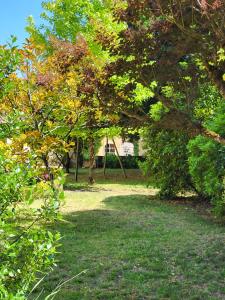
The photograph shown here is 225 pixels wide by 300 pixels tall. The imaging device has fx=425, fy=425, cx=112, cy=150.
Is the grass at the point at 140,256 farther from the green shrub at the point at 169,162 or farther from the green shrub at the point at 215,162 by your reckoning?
the green shrub at the point at 169,162

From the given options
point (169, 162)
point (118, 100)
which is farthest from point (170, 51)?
point (169, 162)

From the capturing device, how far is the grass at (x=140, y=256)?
18.0ft

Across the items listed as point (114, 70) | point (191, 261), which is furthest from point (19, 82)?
point (191, 261)

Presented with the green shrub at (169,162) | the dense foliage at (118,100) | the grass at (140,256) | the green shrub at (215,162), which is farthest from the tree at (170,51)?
the green shrub at (169,162)

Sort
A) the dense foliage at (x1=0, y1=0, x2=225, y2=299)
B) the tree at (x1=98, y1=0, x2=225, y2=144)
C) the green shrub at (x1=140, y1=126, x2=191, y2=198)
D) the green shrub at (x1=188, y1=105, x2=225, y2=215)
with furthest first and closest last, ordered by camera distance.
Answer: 1. the green shrub at (x1=140, y1=126, x2=191, y2=198)
2. the green shrub at (x1=188, y1=105, x2=225, y2=215)
3. the tree at (x1=98, y1=0, x2=225, y2=144)
4. the dense foliage at (x1=0, y1=0, x2=225, y2=299)

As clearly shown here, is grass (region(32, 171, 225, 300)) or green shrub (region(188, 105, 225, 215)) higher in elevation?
green shrub (region(188, 105, 225, 215))

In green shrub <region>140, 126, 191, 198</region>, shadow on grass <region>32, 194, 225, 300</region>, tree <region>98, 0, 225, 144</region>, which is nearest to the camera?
tree <region>98, 0, 225, 144</region>

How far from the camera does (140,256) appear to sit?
6949 mm

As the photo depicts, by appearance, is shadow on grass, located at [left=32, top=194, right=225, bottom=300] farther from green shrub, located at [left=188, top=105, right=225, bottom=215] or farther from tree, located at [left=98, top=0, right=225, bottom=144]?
tree, located at [left=98, top=0, right=225, bottom=144]

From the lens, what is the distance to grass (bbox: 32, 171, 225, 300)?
5496 millimetres

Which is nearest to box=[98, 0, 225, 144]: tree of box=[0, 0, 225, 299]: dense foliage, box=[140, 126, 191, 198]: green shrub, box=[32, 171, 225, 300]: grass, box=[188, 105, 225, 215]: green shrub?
box=[0, 0, 225, 299]: dense foliage

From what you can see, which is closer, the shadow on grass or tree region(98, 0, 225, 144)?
tree region(98, 0, 225, 144)

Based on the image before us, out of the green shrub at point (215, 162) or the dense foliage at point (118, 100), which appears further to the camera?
the green shrub at point (215, 162)

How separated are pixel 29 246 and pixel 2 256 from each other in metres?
0.22
